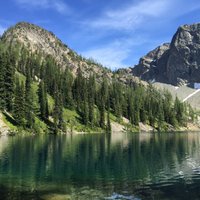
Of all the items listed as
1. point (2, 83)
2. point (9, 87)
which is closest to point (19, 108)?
point (2, 83)

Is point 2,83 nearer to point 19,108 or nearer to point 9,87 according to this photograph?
point 9,87

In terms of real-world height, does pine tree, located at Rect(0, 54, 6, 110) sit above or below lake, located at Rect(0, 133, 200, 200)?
above

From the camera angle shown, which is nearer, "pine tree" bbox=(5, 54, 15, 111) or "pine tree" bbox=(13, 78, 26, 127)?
"pine tree" bbox=(13, 78, 26, 127)

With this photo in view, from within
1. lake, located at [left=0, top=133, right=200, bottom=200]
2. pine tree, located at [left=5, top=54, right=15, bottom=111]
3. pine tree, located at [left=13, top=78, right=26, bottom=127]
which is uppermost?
pine tree, located at [left=5, top=54, right=15, bottom=111]

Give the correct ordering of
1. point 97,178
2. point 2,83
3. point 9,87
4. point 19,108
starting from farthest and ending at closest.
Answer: point 9,87 < point 2,83 < point 19,108 < point 97,178

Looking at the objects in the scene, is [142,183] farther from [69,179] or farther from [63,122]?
[63,122]

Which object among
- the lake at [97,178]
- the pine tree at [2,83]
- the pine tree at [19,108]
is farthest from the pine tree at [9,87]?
the lake at [97,178]

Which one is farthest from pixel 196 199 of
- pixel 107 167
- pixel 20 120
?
pixel 20 120

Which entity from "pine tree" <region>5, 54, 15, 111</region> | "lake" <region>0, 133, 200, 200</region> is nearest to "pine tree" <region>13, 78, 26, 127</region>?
"pine tree" <region>5, 54, 15, 111</region>

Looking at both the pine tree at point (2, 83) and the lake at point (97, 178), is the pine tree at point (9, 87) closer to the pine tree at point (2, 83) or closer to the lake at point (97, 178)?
the pine tree at point (2, 83)

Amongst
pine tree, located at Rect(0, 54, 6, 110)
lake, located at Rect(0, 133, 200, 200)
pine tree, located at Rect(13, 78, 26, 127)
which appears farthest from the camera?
pine tree, located at Rect(0, 54, 6, 110)

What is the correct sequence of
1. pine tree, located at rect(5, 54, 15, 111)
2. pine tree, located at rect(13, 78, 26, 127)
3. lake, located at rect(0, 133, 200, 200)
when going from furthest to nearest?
1. pine tree, located at rect(5, 54, 15, 111)
2. pine tree, located at rect(13, 78, 26, 127)
3. lake, located at rect(0, 133, 200, 200)

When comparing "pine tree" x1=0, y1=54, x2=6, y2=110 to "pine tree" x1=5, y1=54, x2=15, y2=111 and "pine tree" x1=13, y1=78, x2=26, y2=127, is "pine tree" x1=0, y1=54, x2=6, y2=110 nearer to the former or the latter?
"pine tree" x1=5, y1=54, x2=15, y2=111

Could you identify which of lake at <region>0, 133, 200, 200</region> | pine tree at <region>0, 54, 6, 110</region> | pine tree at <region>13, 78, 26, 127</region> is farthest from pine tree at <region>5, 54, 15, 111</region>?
lake at <region>0, 133, 200, 200</region>
